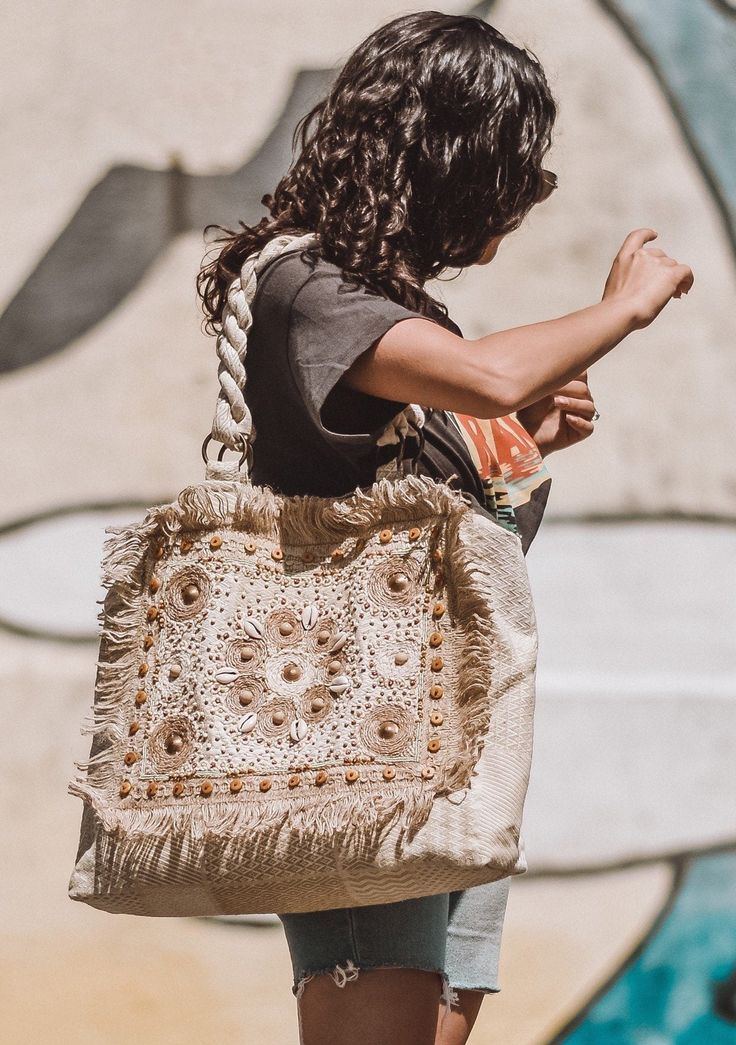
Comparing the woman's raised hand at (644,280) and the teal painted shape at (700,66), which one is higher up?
the teal painted shape at (700,66)

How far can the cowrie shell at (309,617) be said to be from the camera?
1.05m

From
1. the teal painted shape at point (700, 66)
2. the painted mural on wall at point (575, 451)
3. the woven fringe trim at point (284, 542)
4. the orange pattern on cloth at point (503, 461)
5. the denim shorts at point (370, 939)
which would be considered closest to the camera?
the woven fringe trim at point (284, 542)

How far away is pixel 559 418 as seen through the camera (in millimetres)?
1444

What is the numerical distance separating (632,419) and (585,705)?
0.52 meters

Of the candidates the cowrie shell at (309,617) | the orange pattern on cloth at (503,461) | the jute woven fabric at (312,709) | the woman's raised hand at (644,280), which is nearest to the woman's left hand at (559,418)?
the orange pattern on cloth at (503,461)

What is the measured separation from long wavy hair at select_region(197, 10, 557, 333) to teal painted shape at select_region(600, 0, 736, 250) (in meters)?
1.19

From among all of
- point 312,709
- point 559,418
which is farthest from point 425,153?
point 312,709

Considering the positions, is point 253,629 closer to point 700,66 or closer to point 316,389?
point 316,389

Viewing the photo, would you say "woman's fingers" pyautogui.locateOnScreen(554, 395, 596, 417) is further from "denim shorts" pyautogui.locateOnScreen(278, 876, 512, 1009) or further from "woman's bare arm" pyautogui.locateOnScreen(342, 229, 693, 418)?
"denim shorts" pyautogui.locateOnScreen(278, 876, 512, 1009)

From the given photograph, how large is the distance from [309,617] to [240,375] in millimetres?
224

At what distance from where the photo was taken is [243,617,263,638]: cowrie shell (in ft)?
3.44

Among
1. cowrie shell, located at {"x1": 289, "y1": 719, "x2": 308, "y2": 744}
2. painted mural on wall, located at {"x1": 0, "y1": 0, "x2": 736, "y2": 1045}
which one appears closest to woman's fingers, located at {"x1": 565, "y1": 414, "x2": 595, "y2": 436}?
cowrie shell, located at {"x1": 289, "y1": 719, "x2": 308, "y2": 744}

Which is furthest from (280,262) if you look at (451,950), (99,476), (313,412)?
(99,476)

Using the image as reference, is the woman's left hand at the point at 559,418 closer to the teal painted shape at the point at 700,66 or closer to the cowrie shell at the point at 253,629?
the cowrie shell at the point at 253,629
